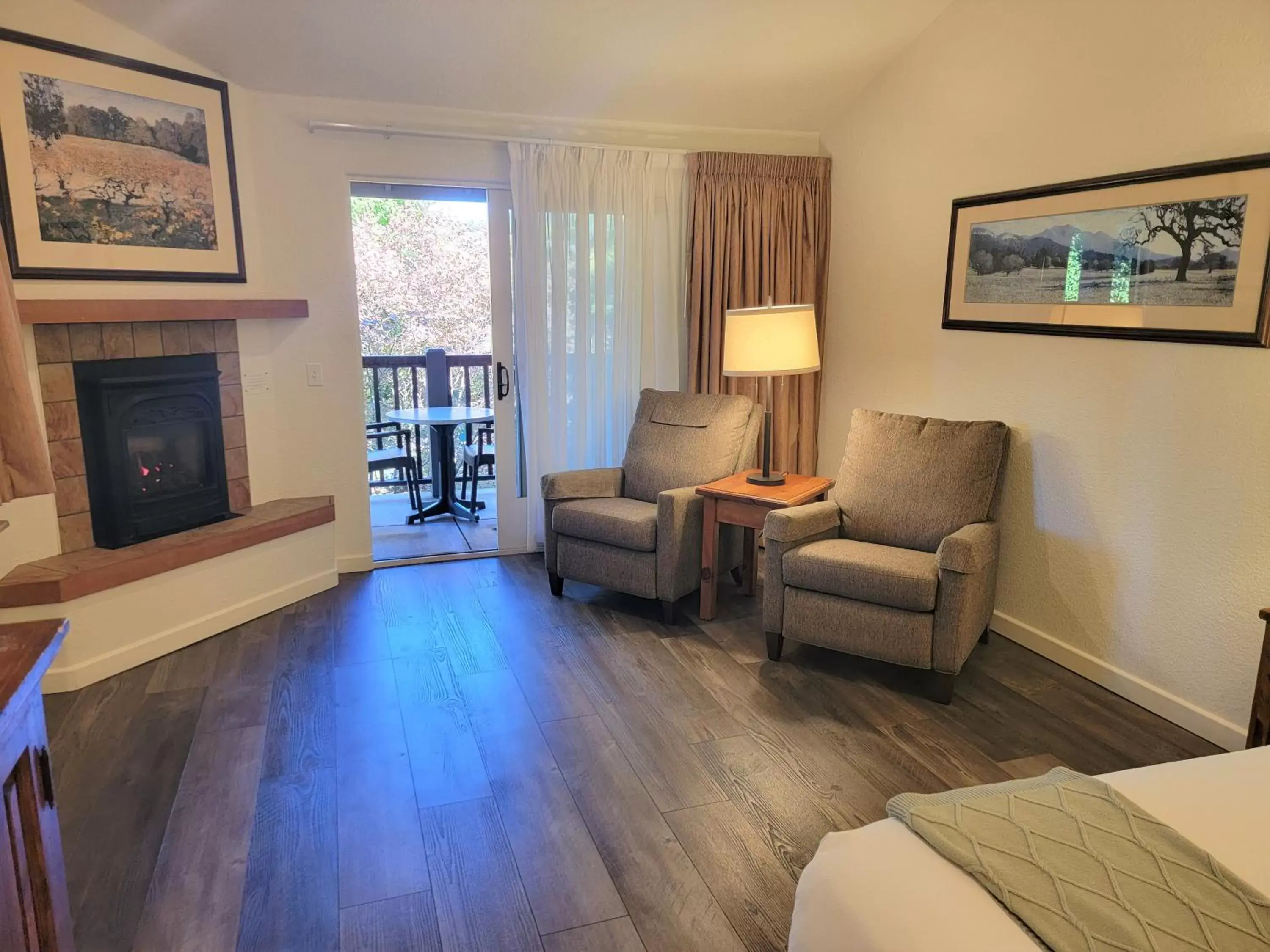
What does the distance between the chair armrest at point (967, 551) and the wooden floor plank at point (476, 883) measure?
1657 millimetres

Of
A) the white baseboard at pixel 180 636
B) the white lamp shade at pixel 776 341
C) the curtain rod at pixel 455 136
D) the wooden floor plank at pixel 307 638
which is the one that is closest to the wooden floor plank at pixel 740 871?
the wooden floor plank at pixel 307 638

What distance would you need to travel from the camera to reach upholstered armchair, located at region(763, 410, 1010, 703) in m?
2.85

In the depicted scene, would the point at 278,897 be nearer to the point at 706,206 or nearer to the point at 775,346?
the point at 775,346

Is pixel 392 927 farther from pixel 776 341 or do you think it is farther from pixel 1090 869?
pixel 776 341

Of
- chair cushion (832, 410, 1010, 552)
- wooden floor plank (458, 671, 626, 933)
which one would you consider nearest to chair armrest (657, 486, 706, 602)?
chair cushion (832, 410, 1010, 552)

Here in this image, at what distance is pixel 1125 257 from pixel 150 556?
12.4 feet

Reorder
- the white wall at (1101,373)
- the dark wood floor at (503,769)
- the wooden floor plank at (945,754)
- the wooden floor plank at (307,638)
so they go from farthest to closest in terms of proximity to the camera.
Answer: the wooden floor plank at (307,638) < the white wall at (1101,373) < the wooden floor plank at (945,754) < the dark wood floor at (503,769)

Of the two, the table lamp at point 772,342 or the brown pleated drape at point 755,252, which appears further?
the brown pleated drape at point 755,252

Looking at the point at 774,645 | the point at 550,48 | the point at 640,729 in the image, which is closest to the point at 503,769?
the point at 640,729

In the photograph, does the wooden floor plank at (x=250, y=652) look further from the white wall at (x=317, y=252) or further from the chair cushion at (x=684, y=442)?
the chair cushion at (x=684, y=442)

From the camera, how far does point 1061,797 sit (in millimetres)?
1385

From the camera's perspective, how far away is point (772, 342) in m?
3.49

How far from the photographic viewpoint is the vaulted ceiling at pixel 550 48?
10.8ft

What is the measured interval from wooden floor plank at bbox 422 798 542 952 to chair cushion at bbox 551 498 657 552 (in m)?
1.49
